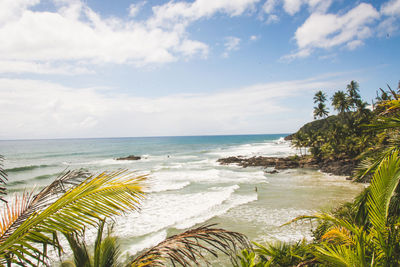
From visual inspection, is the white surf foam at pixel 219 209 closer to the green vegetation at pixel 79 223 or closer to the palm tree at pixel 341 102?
the green vegetation at pixel 79 223

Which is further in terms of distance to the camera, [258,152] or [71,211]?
[258,152]

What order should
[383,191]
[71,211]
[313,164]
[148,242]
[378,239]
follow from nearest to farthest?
[71,211]
[378,239]
[383,191]
[148,242]
[313,164]

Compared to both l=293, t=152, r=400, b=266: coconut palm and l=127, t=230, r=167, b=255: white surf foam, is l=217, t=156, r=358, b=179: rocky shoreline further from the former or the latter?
l=293, t=152, r=400, b=266: coconut palm

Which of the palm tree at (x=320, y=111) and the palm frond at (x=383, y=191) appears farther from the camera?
the palm tree at (x=320, y=111)

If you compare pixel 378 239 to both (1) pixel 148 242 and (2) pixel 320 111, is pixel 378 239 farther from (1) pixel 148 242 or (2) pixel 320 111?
(2) pixel 320 111

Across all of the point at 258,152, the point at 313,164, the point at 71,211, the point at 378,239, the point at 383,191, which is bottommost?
the point at 313,164

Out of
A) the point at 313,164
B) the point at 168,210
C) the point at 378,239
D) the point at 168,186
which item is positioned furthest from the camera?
the point at 313,164

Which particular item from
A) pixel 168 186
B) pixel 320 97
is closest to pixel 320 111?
pixel 320 97

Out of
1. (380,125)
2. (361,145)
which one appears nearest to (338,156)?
(361,145)

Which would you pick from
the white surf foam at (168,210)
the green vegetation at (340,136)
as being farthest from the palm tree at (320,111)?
the white surf foam at (168,210)

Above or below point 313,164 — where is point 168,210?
above

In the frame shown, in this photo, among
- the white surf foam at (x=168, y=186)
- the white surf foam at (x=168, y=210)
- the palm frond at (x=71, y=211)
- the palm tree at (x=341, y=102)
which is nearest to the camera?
the palm frond at (x=71, y=211)

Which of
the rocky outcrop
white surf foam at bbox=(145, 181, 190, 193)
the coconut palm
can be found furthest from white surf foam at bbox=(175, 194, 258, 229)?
the rocky outcrop

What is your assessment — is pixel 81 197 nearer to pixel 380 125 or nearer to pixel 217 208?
pixel 380 125
